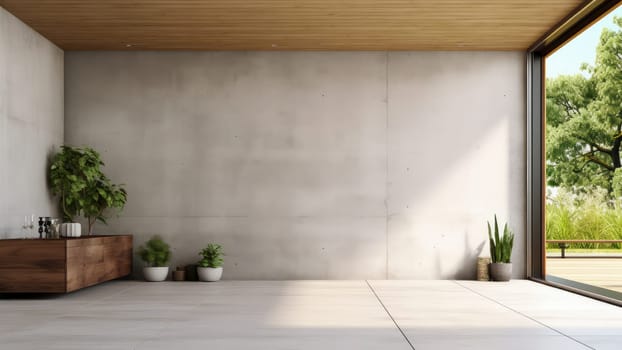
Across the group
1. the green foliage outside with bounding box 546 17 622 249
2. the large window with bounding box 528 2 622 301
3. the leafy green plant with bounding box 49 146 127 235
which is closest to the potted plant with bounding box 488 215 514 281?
the large window with bounding box 528 2 622 301

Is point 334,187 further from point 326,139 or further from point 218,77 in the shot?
point 218,77

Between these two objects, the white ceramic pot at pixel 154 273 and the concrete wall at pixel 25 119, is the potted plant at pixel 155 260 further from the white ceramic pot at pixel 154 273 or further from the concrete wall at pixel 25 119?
the concrete wall at pixel 25 119

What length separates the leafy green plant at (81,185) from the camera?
798cm

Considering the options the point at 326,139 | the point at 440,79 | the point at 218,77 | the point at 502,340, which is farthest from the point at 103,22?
the point at 502,340

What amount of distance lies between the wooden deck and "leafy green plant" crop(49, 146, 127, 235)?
233 inches

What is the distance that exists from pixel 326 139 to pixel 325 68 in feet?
2.94

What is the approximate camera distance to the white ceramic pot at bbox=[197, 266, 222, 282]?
327 inches

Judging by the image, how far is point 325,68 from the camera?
28.7 feet

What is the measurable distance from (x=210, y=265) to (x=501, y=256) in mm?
3471

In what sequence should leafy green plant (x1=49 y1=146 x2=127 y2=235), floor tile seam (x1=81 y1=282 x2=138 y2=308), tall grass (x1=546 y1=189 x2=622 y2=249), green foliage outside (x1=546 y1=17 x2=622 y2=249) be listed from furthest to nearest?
green foliage outside (x1=546 y1=17 x2=622 y2=249)
tall grass (x1=546 y1=189 x2=622 y2=249)
leafy green plant (x1=49 y1=146 x2=127 y2=235)
floor tile seam (x1=81 y1=282 x2=138 y2=308)

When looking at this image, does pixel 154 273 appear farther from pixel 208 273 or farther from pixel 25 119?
pixel 25 119

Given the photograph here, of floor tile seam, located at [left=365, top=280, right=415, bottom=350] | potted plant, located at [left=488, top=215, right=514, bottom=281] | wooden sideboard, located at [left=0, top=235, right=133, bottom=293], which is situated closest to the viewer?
floor tile seam, located at [left=365, top=280, right=415, bottom=350]

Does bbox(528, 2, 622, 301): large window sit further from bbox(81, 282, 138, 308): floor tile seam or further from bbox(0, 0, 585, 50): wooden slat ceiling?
bbox(81, 282, 138, 308): floor tile seam

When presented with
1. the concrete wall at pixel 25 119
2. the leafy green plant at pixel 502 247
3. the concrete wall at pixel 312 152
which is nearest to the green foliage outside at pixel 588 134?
the concrete wall at pixel 312 152
